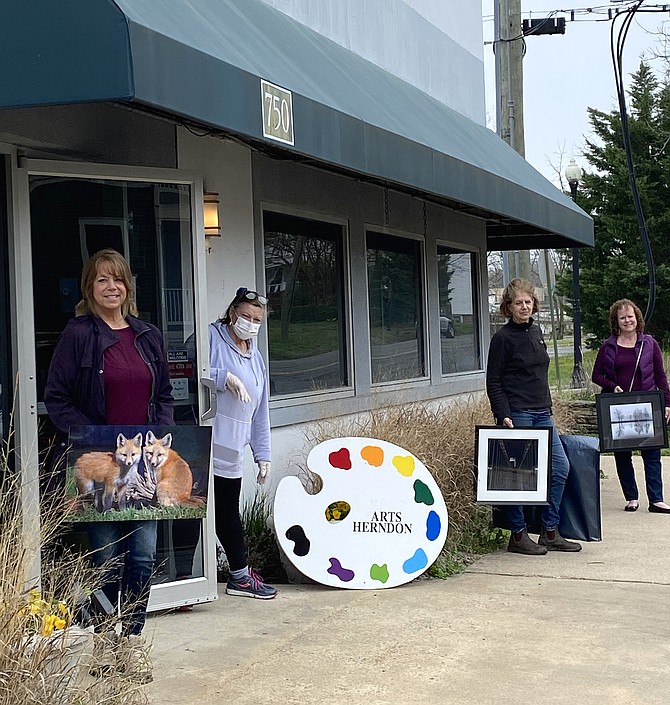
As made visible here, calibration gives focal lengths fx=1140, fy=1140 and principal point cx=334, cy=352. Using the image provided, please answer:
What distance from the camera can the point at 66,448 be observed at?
509cm

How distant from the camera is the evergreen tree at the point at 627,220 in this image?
24.8 m

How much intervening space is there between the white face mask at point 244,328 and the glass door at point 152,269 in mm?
187

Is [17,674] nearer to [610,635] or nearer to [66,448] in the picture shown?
[66,448]

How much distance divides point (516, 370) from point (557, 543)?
128 centimetres

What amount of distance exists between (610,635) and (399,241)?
18.5ft

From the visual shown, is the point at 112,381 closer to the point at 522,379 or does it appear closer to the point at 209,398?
the point at 209,398

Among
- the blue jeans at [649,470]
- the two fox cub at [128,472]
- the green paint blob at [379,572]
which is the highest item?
the two fox cub at [128,472]

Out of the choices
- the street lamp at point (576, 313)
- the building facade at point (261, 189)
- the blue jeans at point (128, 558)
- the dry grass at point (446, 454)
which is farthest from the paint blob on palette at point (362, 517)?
the street lamp at point (576, 313)

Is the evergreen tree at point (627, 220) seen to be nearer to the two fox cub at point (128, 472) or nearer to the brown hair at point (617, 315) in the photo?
the brown hair at point (617, 315)

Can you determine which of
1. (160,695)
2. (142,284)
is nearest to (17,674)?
(160,695)

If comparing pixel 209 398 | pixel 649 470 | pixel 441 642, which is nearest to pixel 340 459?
pixel 209 398

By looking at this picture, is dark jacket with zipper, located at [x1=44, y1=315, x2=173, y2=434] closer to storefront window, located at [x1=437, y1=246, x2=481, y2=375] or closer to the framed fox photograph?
the framed fox photograph

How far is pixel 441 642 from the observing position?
5.57 meters

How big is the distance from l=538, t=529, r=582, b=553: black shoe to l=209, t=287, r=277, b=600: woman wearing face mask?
2314 millimetres
